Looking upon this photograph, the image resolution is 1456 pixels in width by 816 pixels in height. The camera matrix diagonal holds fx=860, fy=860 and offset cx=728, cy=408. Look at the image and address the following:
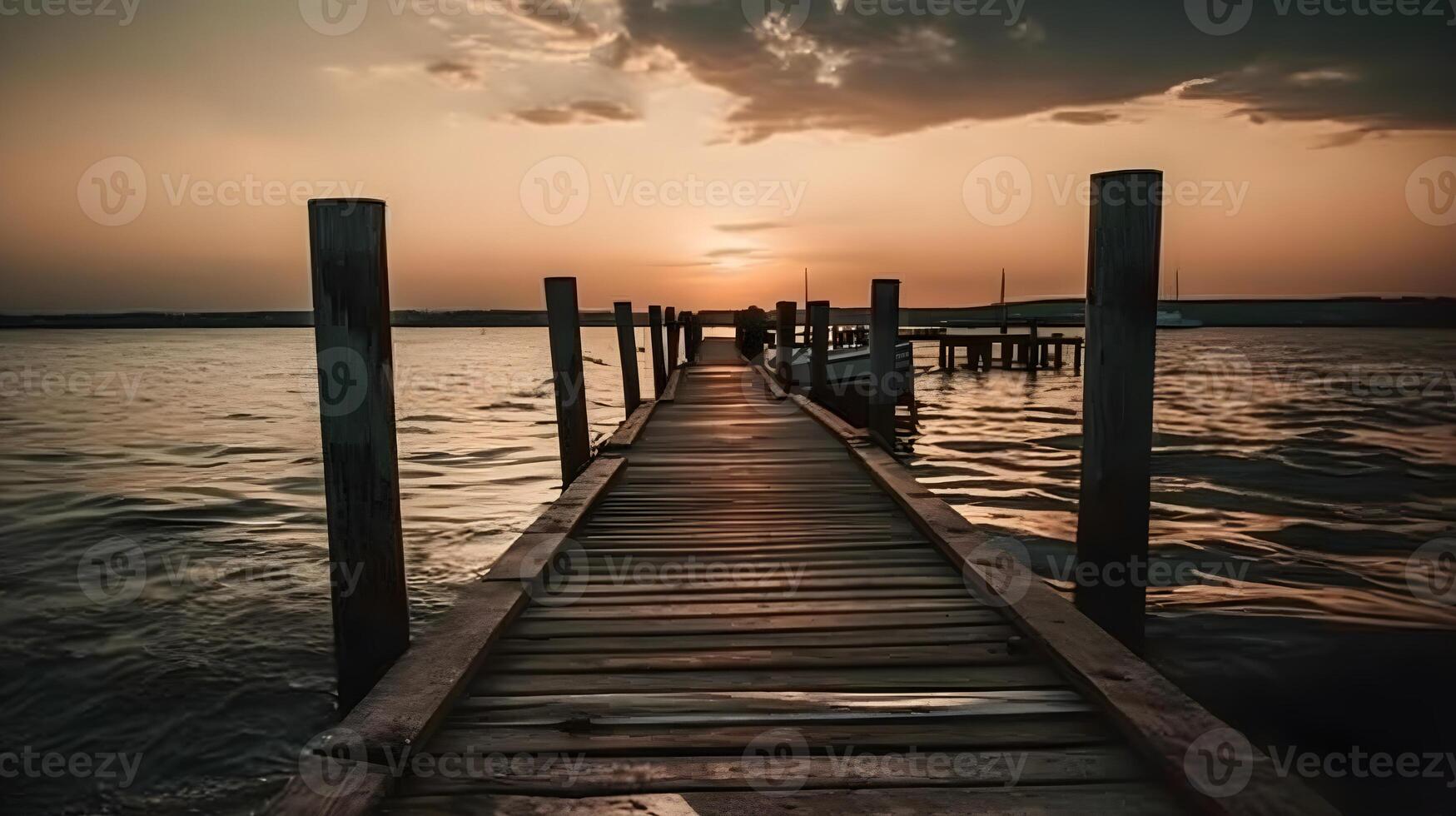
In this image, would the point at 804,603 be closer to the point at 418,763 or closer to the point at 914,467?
the point at 418,763

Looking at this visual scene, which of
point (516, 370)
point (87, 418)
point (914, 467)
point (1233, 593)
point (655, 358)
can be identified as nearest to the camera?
point (1233, 593)

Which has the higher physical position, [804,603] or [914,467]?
[804,603]

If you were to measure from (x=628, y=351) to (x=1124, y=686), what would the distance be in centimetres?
1158

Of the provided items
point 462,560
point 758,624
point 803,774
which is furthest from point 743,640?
point 462,560

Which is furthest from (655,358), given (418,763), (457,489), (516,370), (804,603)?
(516,370)

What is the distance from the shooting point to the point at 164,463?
50.2 ft

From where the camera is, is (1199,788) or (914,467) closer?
(1199,788)

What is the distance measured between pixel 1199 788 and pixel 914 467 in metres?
11.8

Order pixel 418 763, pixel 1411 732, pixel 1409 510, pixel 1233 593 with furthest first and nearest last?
1. pixel 1409 510
2. pixel 1233 593
3. pixel 1411 732
4. pixel 418 763

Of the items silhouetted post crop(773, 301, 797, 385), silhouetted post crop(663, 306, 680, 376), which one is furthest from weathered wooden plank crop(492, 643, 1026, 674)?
silhouetted post crop(663, 306, 680, 376)

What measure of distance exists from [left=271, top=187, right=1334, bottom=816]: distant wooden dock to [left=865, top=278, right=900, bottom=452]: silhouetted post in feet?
12.6

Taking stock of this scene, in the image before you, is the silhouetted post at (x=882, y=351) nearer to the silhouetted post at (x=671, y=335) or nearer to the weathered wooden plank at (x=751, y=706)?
the weathered wooden plank at (x=751, y=706)

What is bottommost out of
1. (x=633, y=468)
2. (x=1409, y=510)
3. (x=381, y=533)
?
(x=1409, y=510)

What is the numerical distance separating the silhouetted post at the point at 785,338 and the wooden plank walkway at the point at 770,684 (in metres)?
12.0
